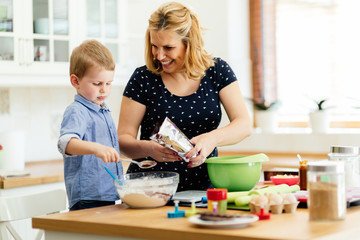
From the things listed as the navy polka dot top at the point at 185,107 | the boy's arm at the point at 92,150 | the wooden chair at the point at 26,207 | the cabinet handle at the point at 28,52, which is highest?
the cabinet handle at the point at 28,52

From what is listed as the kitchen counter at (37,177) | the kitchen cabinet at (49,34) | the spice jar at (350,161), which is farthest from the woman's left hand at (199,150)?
the kitchen cabinet at (49,34)

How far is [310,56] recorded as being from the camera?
4.45m

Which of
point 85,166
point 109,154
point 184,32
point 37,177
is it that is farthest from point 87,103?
point 37,177

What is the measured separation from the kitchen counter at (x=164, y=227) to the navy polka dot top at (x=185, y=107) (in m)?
0.49

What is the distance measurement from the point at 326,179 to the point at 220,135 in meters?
0.70

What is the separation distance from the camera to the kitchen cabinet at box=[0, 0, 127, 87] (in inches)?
141

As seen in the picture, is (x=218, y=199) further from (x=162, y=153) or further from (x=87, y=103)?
(x=87, y=103)

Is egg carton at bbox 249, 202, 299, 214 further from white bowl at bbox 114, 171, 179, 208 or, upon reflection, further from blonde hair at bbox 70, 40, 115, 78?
blonde hair at bbox 70, 40, 115, 78

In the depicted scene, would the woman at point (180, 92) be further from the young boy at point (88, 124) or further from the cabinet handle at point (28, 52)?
the cabinet handle at point (28, 52)

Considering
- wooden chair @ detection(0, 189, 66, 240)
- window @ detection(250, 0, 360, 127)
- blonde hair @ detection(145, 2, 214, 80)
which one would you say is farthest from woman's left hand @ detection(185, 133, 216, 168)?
window @ detection(250, 0, 360, 127)

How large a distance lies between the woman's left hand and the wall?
1905mm

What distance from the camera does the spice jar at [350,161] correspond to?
2055mm

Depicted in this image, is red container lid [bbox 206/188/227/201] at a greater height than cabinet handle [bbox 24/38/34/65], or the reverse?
cabinet handle [bbox 24/38/34/65]

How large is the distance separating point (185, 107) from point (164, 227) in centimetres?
89
